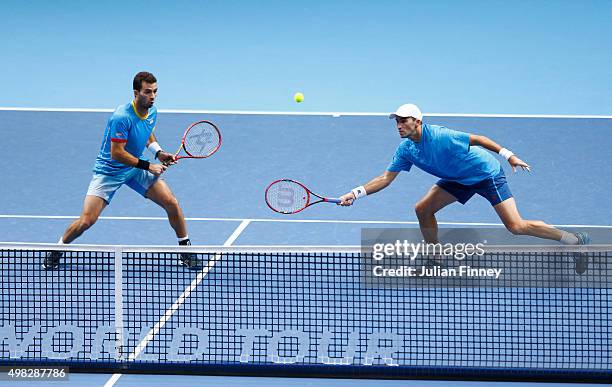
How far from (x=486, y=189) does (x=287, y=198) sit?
1621 millimetres

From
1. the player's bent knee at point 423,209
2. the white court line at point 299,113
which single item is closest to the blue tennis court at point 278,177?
the white court line at point 299,113

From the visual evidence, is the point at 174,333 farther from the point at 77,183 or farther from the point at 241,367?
the point at 77,183

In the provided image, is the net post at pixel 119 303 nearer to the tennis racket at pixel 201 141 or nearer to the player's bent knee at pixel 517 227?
the tennis racket at pixel 201 141

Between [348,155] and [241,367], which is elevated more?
[348,155]

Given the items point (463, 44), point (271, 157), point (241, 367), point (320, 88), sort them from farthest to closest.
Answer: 1. point (463, 44)
2. point (320, 88)
3. point (271, 157)
4. point (241, 367)

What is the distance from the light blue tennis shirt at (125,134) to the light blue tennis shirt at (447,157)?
211 centimetres

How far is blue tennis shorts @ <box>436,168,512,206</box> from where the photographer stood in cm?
932

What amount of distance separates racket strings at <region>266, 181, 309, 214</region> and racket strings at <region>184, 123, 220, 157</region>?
45.4 inches

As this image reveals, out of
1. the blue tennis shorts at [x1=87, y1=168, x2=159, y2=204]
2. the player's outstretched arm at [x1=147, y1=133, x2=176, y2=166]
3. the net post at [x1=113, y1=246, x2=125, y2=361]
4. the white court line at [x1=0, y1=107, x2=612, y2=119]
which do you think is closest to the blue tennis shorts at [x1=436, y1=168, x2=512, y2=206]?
the player's outstretched arm at [x1=147, y1=133, x2=176, y2=166]

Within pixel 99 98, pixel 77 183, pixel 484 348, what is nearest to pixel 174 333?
pixel 484 348

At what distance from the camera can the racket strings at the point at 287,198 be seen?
9070 millimetres

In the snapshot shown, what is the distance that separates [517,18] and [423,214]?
1076 cm

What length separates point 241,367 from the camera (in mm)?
7551

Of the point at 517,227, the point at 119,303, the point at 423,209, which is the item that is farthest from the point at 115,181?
the point at 517,227
